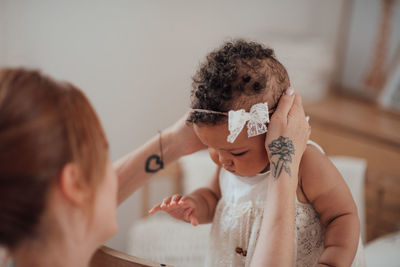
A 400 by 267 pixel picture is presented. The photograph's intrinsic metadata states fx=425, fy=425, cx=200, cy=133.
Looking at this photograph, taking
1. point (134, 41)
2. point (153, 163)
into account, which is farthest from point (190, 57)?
point (153, 163)

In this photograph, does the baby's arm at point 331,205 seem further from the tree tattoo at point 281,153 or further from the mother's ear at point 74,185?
the mother's ear at point 74,185

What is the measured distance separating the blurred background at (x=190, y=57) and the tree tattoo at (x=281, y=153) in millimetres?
1009

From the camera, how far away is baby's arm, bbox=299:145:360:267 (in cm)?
92

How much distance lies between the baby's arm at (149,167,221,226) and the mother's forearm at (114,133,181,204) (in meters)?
0.13

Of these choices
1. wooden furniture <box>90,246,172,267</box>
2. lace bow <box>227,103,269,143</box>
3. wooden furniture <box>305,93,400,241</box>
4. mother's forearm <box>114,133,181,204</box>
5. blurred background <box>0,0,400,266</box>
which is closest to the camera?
wooden furniture <box>90,246,172,267</box>

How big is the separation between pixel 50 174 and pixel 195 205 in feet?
1.69

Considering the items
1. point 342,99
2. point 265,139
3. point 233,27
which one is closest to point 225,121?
point 265,139

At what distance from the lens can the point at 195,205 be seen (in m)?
1.07

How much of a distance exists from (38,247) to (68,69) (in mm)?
1652

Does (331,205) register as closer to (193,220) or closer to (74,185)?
(193,220)

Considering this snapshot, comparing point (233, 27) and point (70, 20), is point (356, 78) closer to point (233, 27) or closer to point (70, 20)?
point (233, 27)

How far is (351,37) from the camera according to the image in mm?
2564

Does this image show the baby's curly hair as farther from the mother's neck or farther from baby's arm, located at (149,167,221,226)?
the mother's neck

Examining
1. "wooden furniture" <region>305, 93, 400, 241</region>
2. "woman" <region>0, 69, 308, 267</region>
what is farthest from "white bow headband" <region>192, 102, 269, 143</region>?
"wooden furniture" <region>305, 93, 400, 241</region>
